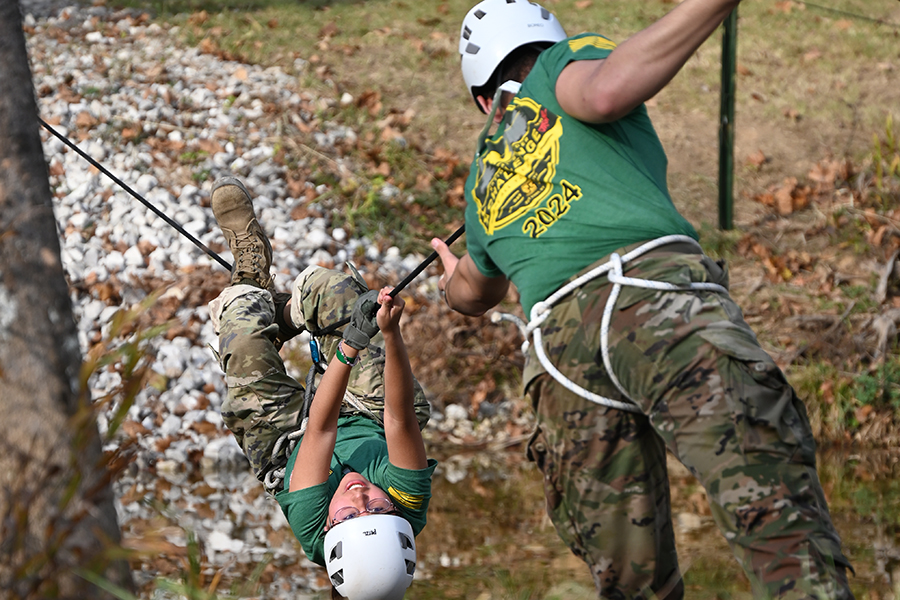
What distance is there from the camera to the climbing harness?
2.26 m

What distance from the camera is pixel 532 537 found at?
5211 millimetres

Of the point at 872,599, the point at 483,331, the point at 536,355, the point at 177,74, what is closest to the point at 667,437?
the point at 536,355

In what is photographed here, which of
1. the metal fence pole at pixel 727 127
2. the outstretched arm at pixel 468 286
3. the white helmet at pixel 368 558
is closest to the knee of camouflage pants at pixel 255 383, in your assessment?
the white helmet at pixel 368 558

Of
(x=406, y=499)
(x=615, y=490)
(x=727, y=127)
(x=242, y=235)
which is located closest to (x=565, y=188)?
(x=615, y=490)

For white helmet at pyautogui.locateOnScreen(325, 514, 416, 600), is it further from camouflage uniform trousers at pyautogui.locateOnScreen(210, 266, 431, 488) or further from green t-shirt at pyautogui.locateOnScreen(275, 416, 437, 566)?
camouflage uniform trousers at pyautogui.locateOnScreen(210, 266, 431, 488)

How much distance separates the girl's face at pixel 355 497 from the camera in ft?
11.8

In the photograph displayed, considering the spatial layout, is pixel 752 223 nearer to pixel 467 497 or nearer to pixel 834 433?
pixel 834 433

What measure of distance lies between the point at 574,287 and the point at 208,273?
198 inches

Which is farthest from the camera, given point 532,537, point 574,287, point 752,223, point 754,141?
point 754,141

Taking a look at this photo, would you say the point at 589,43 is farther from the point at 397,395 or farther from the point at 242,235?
the point at 242,235

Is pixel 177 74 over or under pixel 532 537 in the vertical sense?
over

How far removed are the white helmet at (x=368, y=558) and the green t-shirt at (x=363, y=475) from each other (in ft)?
0.34

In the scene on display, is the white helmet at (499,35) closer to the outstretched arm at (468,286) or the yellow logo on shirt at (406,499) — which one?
the outstretched arm at (468,286)

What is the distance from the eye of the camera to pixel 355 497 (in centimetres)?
361
